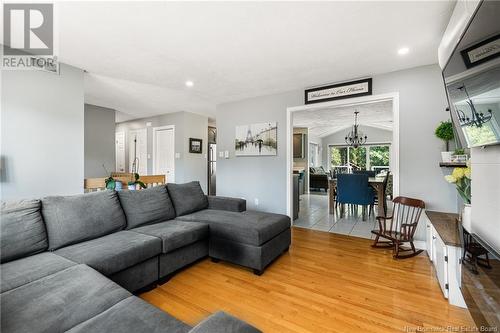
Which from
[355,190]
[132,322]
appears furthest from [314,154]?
[132,322]

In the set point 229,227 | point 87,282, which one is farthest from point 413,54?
point 87,282

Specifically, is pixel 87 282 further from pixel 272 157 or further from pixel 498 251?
pixel 272 157

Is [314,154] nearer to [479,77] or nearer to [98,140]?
[98,140]

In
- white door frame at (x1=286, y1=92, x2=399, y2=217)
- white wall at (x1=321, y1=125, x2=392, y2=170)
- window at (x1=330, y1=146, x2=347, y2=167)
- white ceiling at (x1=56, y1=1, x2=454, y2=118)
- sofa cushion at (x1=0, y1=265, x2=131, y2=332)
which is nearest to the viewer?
sofa cushion at (x1=0, y1=265, x2=131, y2=332)

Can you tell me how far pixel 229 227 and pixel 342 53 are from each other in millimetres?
2382

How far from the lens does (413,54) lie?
103 inches

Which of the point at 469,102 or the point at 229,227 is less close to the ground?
the point at 469,102

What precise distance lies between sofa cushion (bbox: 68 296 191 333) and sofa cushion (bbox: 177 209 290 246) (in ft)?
4.20

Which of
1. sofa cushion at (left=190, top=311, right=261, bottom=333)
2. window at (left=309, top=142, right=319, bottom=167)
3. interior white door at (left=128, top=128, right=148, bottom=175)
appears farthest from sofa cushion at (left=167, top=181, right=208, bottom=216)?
window at (left=309, top=142, right=319, bottom=167)

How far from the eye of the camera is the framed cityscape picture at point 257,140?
4141mm

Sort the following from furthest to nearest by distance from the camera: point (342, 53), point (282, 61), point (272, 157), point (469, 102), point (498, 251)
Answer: point (272, 157)
point (282, 61)
point (342, 53)
point (469, 102)
point (498, 251)

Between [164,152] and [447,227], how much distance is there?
5.85 m

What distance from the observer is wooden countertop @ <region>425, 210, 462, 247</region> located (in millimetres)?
1760

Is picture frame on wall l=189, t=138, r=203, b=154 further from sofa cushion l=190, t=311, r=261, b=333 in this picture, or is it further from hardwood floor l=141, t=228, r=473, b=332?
sofa cushion l=190, t=311, r=261, b=333
